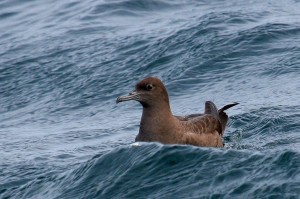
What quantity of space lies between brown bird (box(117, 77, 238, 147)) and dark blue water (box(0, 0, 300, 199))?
55 centimetres

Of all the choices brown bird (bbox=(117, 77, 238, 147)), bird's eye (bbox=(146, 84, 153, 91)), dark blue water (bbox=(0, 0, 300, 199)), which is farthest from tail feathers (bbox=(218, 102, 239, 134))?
bird's eye (bbox=(146, 84, 153, 91))

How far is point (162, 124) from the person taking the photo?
39.5 ft

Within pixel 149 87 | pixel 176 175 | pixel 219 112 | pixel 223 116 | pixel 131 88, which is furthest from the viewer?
pixel 131 88

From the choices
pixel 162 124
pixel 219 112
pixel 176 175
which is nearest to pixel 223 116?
pixel 219 112

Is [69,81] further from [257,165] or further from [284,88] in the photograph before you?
[257,165]

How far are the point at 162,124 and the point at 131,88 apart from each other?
162 inches

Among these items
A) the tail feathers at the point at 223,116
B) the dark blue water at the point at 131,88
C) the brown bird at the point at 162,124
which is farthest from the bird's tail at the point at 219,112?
the brown bird at the point at 162,124

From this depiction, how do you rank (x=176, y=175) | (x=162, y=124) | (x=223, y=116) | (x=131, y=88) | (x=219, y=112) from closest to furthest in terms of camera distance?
(x=176, y=175) → (x=162, y=124) → (x=219, y=112) → (x=223, y=116) → (x=131, y=88)

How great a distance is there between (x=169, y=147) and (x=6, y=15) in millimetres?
13421

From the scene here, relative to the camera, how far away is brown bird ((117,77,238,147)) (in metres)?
12.0

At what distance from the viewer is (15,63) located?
18.3 metres

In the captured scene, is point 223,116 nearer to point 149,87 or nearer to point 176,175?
point 149,87

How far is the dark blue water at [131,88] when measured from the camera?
992cm

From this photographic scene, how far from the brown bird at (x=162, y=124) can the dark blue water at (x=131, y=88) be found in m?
0.55
